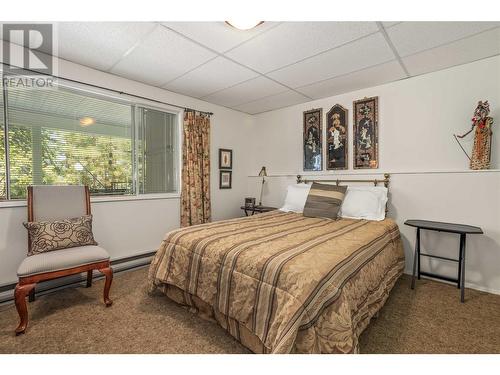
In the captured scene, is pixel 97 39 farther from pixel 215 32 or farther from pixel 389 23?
pixel 389 23

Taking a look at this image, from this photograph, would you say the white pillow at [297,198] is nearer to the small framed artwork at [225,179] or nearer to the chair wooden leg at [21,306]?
the small framed artwork at [225,179]

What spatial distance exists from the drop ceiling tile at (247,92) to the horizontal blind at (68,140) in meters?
1.31

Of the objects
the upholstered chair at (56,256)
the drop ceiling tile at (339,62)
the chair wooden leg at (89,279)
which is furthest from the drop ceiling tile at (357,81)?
the chair wooden leg at (89,279)

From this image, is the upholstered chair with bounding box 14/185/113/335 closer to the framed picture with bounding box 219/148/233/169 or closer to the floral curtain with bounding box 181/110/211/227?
the floral curtain with bounding box 181/110/211/227

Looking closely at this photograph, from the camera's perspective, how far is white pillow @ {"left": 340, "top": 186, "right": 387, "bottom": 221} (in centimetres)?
288

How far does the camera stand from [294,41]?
2182 millimetres

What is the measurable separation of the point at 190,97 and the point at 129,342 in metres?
3.23

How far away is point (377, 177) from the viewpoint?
3.20m

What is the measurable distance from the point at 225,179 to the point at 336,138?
195cm

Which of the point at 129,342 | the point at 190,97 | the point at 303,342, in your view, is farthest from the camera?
the point at 190,97

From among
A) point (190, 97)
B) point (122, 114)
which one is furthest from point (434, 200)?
point (122, 114)

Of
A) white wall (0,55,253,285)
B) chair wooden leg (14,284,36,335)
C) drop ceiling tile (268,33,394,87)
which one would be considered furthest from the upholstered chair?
drop ceiling tile (268,33,394,87)

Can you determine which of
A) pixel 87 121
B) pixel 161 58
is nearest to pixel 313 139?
pixel 161 58
